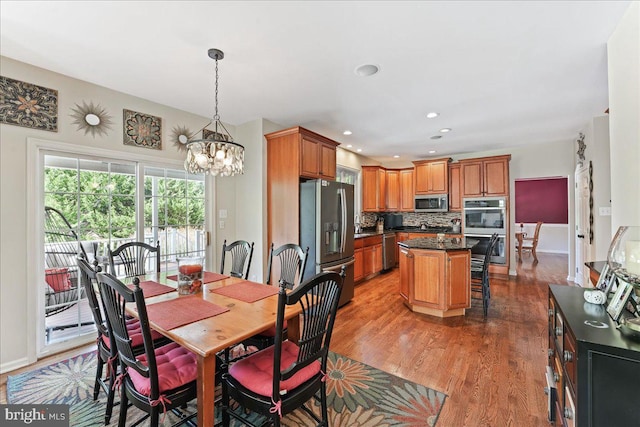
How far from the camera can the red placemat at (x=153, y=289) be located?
6.61 ft

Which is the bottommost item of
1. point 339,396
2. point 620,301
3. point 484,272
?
point 339,396

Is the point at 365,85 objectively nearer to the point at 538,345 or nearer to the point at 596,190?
the point at 538,345

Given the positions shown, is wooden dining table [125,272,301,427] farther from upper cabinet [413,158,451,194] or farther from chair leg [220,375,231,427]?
upper cabinet [413,158,451,194]

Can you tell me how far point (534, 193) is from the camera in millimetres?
9180

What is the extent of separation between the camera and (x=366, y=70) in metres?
2.59

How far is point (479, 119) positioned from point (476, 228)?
8.35 ft

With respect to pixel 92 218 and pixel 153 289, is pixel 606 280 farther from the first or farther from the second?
pixel 92 218

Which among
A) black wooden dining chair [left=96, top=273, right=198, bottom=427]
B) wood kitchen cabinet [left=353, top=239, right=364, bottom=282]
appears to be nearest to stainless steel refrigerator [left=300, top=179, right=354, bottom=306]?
wood kitchen cabinet [left=353, top=239, right=364, bottom=282]

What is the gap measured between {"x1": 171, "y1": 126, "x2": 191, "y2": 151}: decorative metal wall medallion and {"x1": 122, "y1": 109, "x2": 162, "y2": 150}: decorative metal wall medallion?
17cm

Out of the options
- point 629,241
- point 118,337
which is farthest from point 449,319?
point 118,337

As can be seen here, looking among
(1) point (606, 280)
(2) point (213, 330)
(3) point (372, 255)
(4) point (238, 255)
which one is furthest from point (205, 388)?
(3) point (372, 255)

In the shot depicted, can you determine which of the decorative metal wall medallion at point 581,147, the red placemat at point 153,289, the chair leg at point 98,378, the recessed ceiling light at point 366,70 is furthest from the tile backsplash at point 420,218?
the chair leg at point 98,378

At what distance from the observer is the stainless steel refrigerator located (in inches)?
139

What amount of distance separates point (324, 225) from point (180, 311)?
7.17 feet
